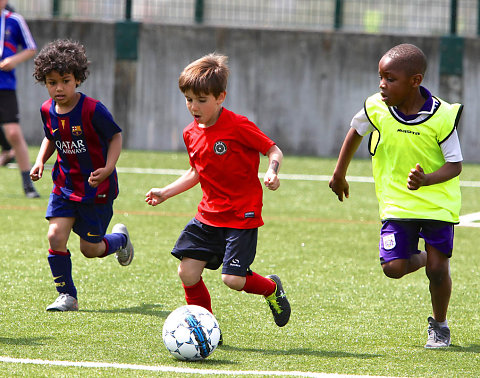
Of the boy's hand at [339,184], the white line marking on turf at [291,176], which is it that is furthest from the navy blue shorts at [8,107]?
the boy's hand at [339,184]

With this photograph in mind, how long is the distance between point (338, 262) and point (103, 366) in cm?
331

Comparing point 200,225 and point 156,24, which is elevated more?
point 156,24

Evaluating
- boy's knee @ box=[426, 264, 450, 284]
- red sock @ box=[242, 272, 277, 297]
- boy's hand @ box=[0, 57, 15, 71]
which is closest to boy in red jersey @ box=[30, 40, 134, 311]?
red sock @ box=[242, 272, 277, 297]

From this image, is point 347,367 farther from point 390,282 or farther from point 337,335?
point 390,282

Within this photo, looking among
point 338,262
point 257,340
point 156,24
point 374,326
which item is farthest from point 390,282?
point 156,24

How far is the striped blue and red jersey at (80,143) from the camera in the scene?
209 inches

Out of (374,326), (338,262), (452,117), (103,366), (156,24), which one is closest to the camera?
(103,366)

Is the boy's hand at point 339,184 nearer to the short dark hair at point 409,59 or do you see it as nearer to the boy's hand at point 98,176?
the short dark hair at point 409,59

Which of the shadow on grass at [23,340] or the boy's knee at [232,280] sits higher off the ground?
the boy's knee at [232,280]

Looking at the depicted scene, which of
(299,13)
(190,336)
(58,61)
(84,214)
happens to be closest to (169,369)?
(190,336)

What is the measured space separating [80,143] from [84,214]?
0.45 metres

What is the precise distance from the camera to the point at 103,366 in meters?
3.93

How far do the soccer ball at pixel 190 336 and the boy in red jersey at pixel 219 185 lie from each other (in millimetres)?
343

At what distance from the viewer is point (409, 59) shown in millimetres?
4520
